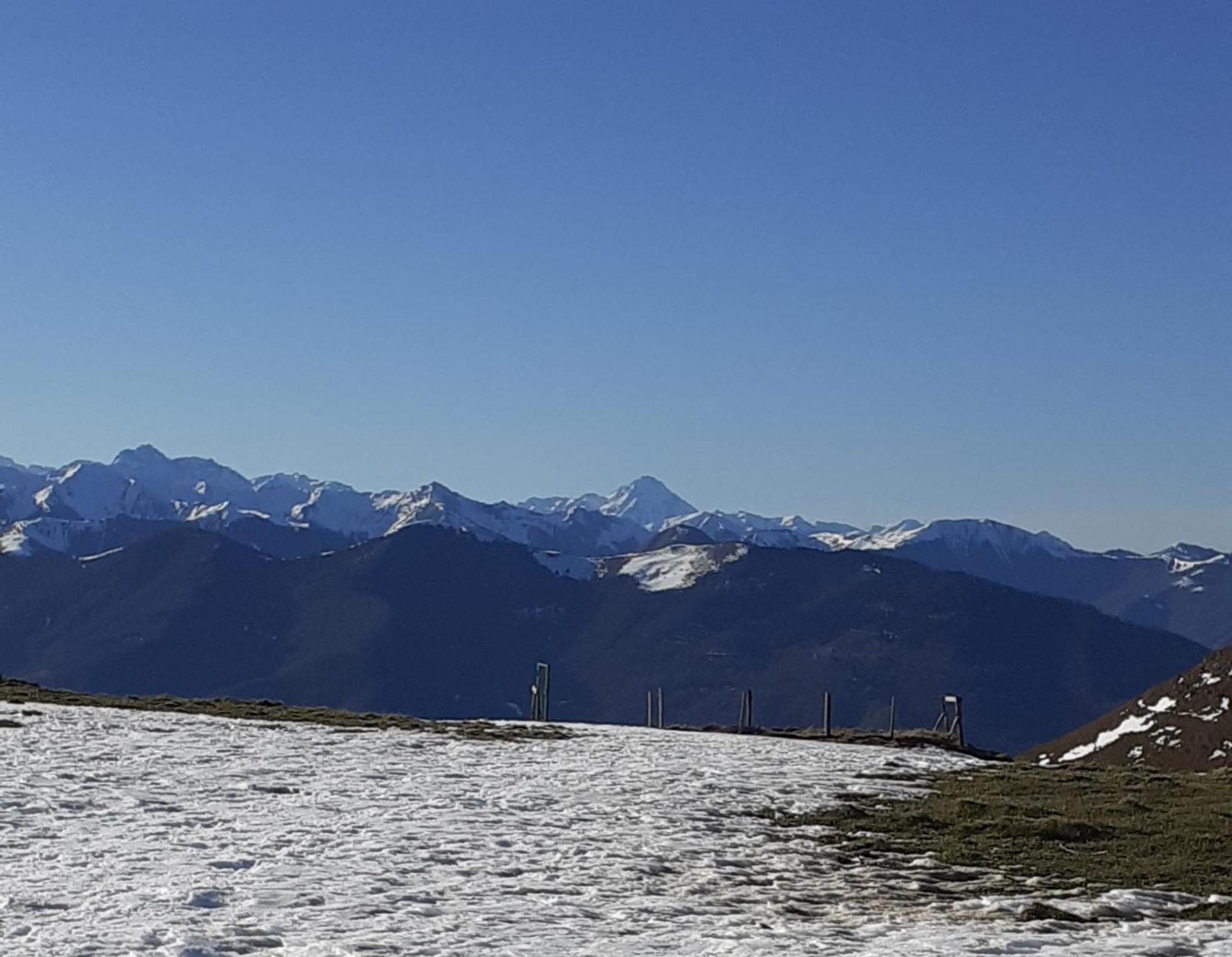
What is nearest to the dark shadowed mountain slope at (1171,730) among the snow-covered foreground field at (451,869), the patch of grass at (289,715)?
the patch of grass at (289,715)

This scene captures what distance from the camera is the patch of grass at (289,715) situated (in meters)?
41.8

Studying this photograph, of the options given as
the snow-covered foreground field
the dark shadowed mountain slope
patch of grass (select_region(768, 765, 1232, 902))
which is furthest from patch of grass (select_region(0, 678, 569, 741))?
the dark shadowed mountain slope

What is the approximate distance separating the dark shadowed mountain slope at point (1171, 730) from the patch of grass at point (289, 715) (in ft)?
383

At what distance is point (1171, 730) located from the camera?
16938cm

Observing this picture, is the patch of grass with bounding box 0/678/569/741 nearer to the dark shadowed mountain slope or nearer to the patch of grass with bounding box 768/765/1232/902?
the patch of grass with bounding box 768/765/1232/902

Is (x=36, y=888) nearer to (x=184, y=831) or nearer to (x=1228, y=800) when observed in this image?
(x=184, y=831)

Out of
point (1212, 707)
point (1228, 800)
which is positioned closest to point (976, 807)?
point (1228, 800)

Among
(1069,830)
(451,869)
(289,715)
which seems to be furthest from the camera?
(289,715)

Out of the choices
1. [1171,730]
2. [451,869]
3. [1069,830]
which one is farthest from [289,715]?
[1171,730]

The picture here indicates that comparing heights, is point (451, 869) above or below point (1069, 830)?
below

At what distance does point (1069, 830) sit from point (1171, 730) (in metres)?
159

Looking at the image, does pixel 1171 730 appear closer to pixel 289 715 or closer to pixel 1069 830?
pixel 289 715

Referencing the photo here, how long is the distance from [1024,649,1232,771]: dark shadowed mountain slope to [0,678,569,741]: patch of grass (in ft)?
383

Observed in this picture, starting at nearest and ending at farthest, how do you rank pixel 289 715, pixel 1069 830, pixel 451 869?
pixel 451 869
pixel 1069 830
pixel 289 715
